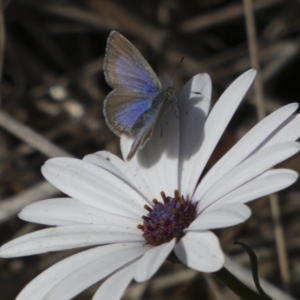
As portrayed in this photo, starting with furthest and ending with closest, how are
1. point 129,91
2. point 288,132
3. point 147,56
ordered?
point 147,56, point 129,91, point 288,132

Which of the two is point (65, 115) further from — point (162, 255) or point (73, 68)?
point (162, 255)

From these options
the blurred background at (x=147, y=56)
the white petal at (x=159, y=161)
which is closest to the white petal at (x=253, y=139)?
the white petal at (x=159, y=161)

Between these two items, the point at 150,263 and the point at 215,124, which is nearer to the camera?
the point at 150,263

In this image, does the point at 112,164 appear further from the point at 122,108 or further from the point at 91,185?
the point at 122,108

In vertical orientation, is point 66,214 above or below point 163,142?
below

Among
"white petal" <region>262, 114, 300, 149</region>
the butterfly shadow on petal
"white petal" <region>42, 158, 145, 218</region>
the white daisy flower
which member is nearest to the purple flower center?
the white daisy flower

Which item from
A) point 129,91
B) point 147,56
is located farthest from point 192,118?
point 147,56

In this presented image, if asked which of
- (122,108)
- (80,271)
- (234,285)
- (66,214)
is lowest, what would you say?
(234,285)

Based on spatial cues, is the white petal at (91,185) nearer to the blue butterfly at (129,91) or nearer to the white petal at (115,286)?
the blue butterfly at (129,91)

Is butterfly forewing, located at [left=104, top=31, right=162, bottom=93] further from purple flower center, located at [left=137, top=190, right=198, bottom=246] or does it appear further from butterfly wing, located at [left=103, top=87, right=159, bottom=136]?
purple flower center, located at [left=137, top=190, right=198, bottom=246]
